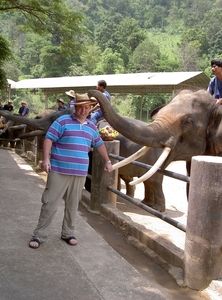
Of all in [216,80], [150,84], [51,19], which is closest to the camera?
[216,80]

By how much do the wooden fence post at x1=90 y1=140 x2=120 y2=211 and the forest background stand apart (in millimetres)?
7778

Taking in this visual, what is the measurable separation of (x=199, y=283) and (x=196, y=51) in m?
69.9

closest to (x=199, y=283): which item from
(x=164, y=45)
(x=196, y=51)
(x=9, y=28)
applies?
(x=196, y=51)

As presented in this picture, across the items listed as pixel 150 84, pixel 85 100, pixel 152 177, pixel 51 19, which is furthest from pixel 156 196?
pixel 150 84

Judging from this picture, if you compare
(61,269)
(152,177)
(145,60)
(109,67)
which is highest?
(145,60)

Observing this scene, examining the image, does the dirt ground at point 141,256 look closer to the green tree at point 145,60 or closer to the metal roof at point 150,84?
the metal roof at point 150,84

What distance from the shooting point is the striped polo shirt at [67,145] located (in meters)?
4.11

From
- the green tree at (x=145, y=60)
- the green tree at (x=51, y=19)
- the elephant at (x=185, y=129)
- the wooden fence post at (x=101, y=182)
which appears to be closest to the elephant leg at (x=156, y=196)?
the wooden fence post at (x=101, y=182)

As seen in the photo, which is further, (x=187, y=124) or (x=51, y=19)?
(x=51, y=19)

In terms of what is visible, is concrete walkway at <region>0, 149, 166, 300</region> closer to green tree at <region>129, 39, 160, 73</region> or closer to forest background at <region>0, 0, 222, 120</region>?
forest background at <region>0, 0, 222, 120</region>

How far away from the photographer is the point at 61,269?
12.0ft

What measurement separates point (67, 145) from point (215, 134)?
70.1 inches

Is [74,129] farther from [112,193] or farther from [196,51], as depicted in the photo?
[196,51]

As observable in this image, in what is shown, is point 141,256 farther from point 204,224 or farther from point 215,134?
point 215,134
